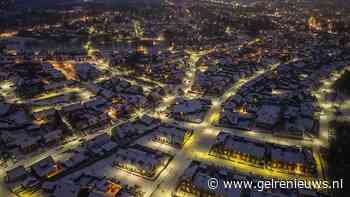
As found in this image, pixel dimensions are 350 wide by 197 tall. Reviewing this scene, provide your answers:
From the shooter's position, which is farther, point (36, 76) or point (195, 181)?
point (36, 76)

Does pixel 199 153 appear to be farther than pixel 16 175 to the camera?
Yes

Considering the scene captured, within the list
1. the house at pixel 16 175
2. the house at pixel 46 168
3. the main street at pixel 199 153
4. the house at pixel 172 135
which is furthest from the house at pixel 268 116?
the house at pixel 16 175

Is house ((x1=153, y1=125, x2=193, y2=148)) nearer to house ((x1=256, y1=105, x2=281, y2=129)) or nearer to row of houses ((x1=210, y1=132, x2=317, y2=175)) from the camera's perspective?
row of houses ((x1=210, y1=132, x2=317, y2=175))

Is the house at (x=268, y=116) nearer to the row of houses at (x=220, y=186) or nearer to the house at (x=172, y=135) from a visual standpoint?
the house at (x=172, y=135)

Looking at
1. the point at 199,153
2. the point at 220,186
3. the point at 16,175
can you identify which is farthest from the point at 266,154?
the point at 16,175

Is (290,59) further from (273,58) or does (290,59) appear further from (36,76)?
(36,76)

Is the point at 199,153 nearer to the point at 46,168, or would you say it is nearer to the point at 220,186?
the point at 220,186

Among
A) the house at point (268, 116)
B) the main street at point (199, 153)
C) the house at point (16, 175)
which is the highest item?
the house at point (268, 116)

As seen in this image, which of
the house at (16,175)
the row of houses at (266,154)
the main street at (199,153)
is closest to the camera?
the house at (16,175)

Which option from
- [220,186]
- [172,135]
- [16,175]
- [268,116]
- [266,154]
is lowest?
[16,175]

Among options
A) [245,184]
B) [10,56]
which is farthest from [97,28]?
[245,184]

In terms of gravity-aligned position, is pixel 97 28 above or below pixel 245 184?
above
